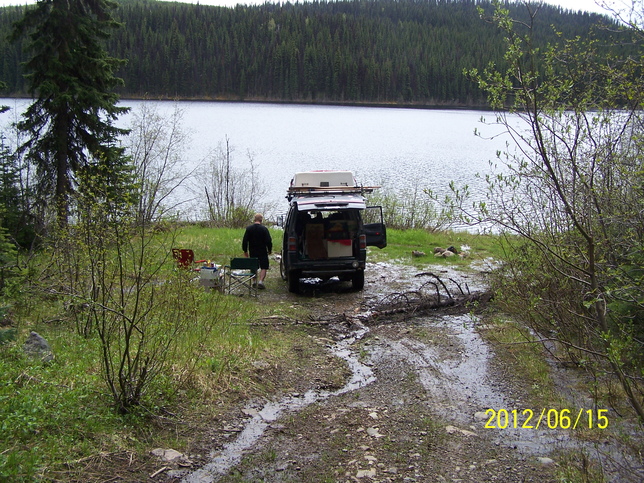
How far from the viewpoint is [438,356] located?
8.24 m

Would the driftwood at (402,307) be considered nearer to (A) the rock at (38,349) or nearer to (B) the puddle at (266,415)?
(B) the puddle at (266,415)

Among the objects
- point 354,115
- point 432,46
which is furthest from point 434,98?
point 354,115

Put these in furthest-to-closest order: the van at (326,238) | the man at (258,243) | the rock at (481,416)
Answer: the man at (258,243) < the van at (326,238) < the rock at (481,416)

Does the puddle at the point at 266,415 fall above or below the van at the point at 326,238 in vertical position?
below

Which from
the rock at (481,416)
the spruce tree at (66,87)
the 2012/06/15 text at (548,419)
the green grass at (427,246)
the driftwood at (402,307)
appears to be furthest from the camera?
the green grass at (427,246)

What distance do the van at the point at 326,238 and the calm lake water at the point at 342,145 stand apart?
11.5 metres

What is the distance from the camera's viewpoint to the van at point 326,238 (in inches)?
464

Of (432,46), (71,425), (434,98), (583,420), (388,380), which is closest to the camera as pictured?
(71,425)

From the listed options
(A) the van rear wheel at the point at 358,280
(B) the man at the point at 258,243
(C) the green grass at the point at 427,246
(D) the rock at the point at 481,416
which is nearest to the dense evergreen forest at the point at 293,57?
(C) the green grass at the point at 427,246

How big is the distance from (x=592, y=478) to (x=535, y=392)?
7.44ft

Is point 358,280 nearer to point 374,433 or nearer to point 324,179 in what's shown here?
point 324,179

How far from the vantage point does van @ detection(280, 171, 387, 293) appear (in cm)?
1178

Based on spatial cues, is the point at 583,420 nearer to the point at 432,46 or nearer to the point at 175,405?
the point at 175,405

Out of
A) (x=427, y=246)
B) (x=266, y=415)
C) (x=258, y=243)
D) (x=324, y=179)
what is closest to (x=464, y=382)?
(x=266, y=415)
